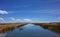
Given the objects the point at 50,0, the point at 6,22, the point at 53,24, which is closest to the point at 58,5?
the point at 50,0

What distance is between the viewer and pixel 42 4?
285 cm

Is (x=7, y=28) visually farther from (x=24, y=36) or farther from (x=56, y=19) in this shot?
(x=56, y=19)

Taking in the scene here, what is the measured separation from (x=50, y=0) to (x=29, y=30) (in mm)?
789

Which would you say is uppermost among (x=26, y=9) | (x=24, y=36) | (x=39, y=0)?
(x=39, y=0)

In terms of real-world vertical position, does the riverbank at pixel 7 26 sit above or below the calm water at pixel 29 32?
above

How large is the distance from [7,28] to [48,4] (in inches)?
41.2

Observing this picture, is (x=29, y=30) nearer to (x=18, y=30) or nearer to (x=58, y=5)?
(x=18, y=30)

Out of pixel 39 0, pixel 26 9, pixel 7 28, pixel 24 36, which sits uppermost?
pixel 39 0

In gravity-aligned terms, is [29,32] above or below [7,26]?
below

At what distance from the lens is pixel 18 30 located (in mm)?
2910

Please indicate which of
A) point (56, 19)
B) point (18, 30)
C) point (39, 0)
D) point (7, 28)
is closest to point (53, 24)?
point (56, 19)

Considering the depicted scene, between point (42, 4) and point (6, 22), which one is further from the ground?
point (42, 4)

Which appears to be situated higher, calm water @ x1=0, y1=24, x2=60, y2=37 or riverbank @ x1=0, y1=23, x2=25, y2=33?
riverbank @ x1=0, y1=23, x2=25, y2=33

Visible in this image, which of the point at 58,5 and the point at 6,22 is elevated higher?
the point at 58,5
